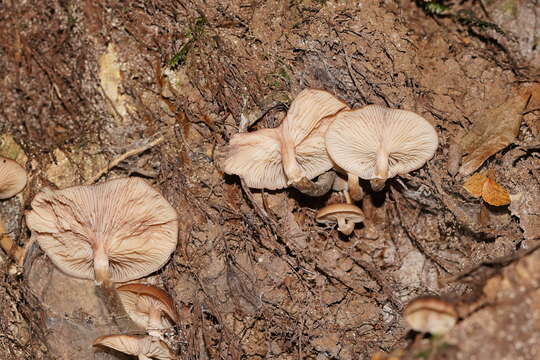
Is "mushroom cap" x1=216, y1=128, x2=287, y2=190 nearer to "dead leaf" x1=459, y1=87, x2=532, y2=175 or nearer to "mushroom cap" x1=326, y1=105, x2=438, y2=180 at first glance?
"mushroom cap" x1=326, y1=105, x2=438, y2=180

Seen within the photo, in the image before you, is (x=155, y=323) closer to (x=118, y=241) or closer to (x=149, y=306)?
(x=149, y=306)

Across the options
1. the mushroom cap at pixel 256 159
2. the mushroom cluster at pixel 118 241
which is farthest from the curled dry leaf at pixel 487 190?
the mushroom cluster at pixel 118 241

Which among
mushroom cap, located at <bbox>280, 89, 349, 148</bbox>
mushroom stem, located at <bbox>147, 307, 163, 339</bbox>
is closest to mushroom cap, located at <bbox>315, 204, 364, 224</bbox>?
mushroom cap, located at <bbox>280, 89, 349, 148</bbox>

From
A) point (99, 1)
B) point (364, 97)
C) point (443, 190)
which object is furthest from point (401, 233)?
point (99, 1)

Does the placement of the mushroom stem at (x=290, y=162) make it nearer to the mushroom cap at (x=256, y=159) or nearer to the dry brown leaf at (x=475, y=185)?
the mushroom cap at (x=256, y=159)

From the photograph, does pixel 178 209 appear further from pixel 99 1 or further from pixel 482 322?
pixel 482 322

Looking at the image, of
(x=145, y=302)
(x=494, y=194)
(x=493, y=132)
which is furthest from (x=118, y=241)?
(x=493, y=132)
